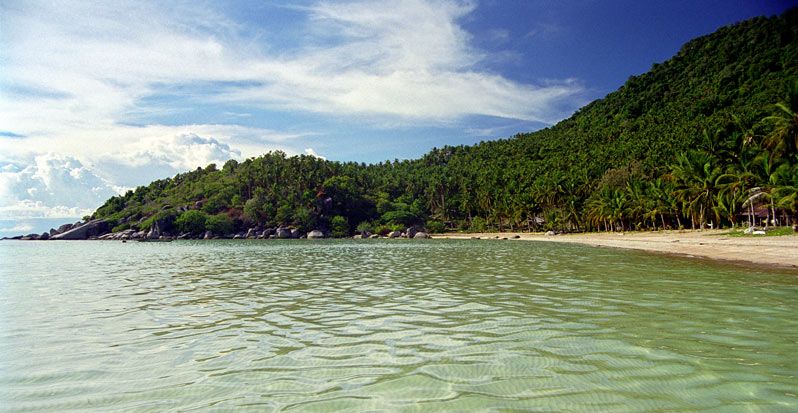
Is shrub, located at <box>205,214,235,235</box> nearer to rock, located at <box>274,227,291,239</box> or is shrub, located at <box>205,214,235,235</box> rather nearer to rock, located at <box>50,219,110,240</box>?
rock, located at <box>274,227,291,239</box>

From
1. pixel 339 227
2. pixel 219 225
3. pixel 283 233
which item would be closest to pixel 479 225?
pixel 339 227

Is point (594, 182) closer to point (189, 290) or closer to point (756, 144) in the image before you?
point (756, 144)

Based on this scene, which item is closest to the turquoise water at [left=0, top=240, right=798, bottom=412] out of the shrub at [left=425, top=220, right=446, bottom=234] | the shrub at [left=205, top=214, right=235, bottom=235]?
the shrub at [left=425, top=220, right=446, bottom=234]

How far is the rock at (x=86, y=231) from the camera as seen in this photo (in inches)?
5902

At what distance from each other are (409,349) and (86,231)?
179 meters

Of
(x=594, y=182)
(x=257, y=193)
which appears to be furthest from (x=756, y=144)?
(x=257, y=193)

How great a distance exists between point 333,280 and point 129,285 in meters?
9.17

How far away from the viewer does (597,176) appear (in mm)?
107750

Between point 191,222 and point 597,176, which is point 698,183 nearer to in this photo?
point 597,176

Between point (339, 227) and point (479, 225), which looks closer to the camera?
point (479, 225)

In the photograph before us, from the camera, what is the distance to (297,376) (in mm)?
7199

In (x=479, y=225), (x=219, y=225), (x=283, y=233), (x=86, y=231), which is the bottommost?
(x=283, y=233)

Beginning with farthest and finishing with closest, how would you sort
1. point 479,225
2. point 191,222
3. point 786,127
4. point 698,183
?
point 191,222
point 479,225
point 698,183
point 786,127

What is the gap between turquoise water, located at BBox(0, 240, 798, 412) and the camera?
621 centimetres
